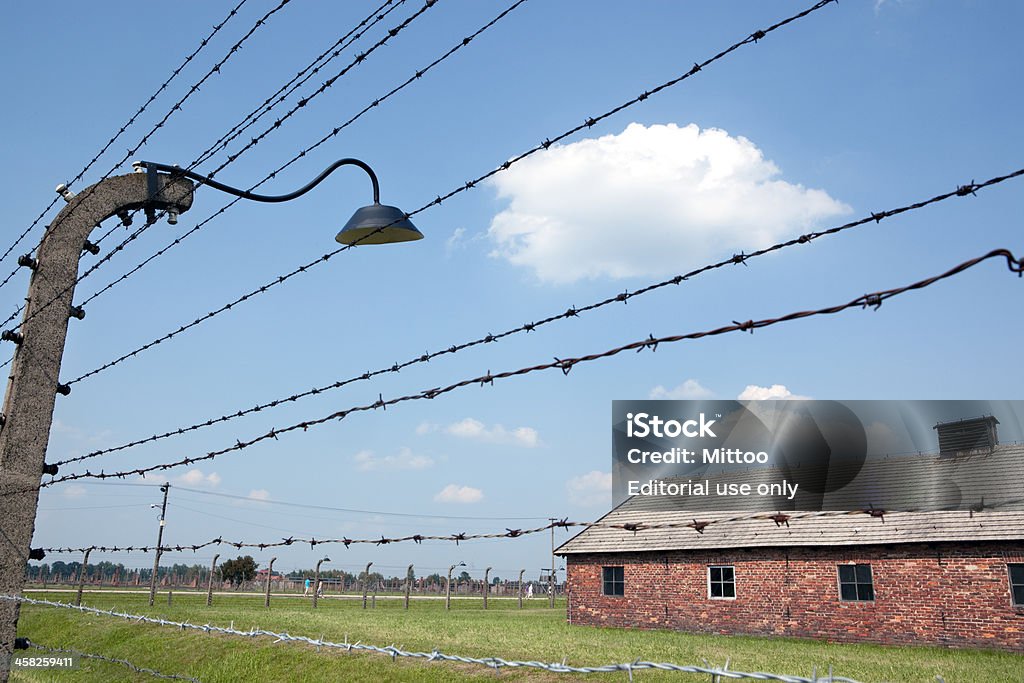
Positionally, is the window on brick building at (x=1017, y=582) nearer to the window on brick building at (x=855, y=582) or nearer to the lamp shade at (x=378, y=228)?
the window on brick building at (x=855, y=582)

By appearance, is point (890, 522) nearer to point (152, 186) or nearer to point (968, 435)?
point (968, 435)

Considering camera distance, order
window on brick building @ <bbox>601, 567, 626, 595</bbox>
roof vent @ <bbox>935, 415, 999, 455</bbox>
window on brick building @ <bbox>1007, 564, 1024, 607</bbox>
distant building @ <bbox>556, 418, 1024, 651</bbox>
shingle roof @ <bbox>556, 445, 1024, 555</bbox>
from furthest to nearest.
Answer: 1. window on brick building @ <bbox>601, 567, 626, 595</bbox>
2. roof vent @ <bbox>935, 415, 999, 455</bbox>
3. shingle roof @ <bbox>556, 445, 1024, 555</bbox>
4. distant building @ <bbox>556, 418, 1024, 651</bbox>
5. window on brick building @ <bbox>1007, 564, 1024, 607</bbox>

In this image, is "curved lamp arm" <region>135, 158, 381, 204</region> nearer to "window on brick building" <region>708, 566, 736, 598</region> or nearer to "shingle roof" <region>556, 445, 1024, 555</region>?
"shingle roof" <region>556, 445, 1024, 555</region>

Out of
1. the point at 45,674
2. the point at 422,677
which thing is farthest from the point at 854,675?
the point at 45,674

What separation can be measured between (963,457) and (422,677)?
2119 cm

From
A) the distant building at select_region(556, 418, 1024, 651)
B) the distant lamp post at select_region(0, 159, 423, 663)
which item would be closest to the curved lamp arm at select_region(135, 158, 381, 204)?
the distant lamp post at select_region(0, 159, 423, 663)

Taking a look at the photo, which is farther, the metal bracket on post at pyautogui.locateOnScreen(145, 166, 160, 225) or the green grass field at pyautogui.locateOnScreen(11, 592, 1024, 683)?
the green grass field at pyautogui.locateOnScreen(11, 592, 1024, 683)

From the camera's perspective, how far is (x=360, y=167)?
8047 millimetres

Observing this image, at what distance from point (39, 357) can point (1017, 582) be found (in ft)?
71.1

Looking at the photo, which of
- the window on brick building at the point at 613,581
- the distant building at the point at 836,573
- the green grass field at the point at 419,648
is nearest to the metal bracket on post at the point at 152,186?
the green grass field at the point at 419,648

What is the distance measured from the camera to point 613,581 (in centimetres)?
2805

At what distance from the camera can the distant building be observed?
20.8 meters

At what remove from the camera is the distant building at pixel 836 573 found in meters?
20.8

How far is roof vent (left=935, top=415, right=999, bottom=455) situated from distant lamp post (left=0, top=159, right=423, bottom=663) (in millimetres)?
24330
